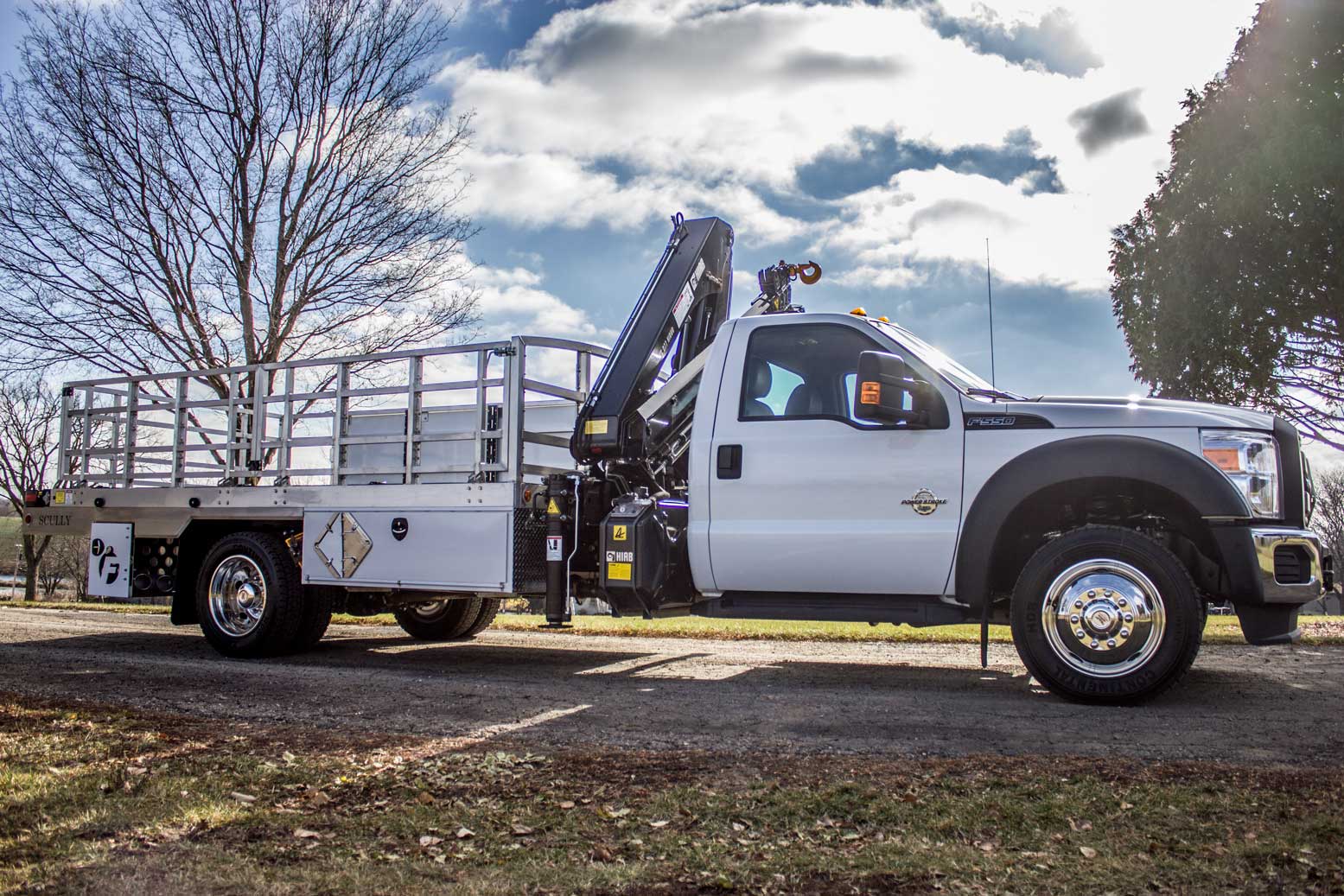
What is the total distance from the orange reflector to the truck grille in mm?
469

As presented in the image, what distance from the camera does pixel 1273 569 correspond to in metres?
5.56

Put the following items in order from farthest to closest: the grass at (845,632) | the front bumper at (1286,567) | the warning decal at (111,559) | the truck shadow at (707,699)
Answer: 1. the grass at (845,632)
2. the warning decal at (111,559)
3. the front bumper at (1286,567)
4. the truck shadow at (707,699)

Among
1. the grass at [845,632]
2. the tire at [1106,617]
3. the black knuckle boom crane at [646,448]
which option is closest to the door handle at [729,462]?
the black knuckle boom crane at [646,448]

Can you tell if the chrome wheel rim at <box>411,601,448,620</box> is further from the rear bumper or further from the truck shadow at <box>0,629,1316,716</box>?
the rear bumper

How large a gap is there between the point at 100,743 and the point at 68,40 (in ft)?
50.0

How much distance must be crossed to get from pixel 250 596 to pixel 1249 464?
7133 mm

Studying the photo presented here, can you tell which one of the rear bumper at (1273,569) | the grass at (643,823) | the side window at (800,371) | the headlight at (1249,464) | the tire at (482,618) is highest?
the side window at (800,371)

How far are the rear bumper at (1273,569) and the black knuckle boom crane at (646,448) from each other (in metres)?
3.14

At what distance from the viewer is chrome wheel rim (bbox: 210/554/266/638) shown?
8461 mm

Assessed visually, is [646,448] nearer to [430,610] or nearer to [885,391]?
[885,391]

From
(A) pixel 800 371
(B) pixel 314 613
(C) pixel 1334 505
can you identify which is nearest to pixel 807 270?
(A) pixel 800 371

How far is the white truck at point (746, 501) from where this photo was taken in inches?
226

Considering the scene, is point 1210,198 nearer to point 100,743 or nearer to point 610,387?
point 610,387

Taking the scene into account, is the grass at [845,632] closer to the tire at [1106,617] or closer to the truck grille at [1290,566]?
the tire at [1106,617]
